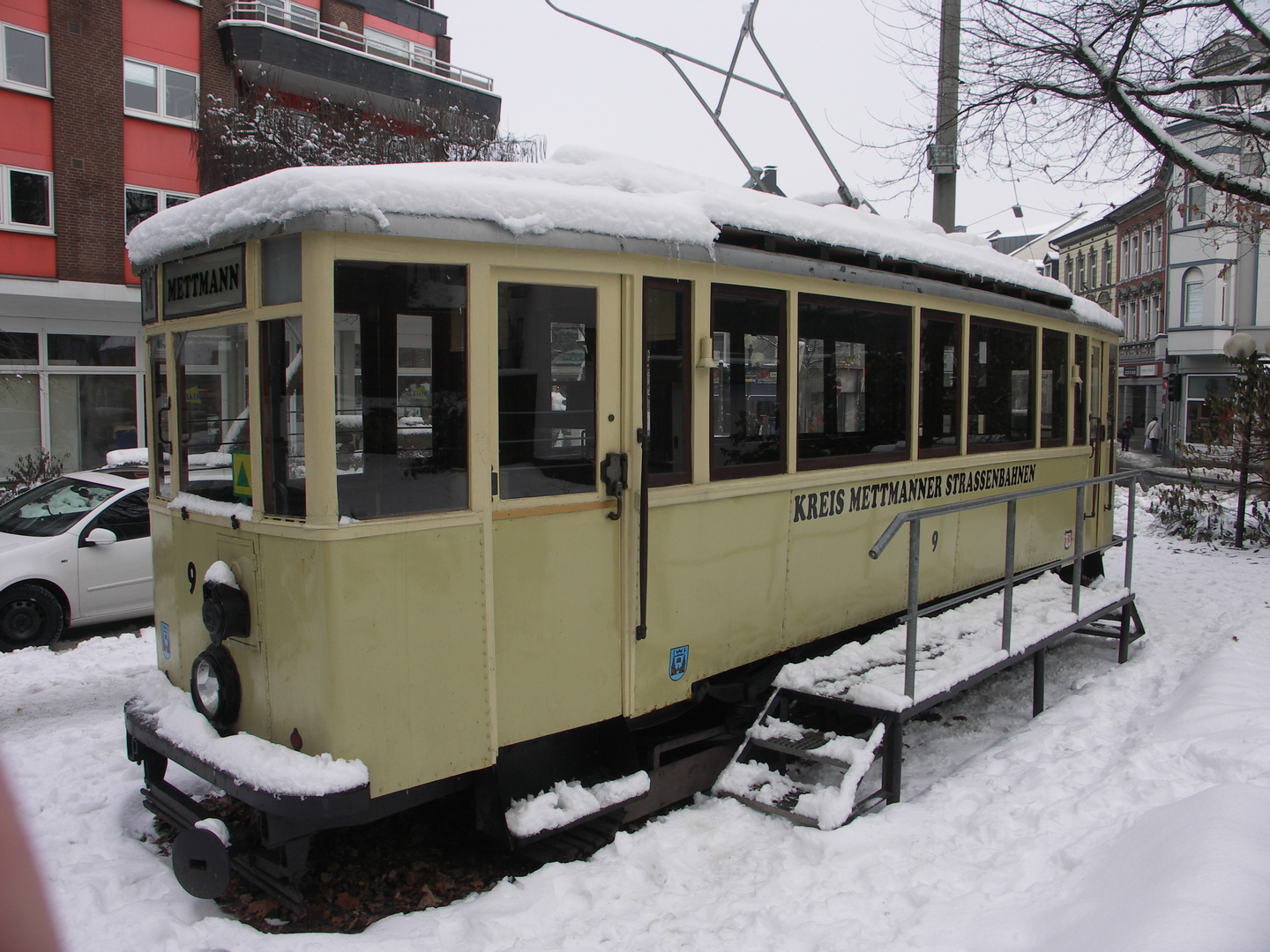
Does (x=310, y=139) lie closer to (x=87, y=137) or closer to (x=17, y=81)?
(x=87, y=137)

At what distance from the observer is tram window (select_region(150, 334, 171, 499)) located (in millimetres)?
4602

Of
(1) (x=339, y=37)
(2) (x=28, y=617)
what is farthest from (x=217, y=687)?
(1) (x=339, y=37)

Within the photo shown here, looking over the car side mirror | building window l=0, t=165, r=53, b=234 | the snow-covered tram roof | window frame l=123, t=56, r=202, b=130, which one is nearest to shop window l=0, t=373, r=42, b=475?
building window l=0, t=165, r=53, b=234

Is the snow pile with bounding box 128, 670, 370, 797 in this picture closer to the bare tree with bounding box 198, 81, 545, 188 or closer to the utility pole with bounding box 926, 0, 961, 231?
the utility pole with bounding box 926, 0, 961, 231

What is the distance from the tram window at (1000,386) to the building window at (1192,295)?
36.5 meters

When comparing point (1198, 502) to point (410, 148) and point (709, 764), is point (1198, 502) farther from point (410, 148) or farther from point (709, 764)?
point (410, 148)

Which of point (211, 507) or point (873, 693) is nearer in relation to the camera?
point (211, 507)

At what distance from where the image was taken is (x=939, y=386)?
6.42m

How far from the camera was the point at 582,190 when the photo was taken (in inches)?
164

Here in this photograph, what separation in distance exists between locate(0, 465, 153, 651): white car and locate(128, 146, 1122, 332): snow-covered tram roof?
4829 mm

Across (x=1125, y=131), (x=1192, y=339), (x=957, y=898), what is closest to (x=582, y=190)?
(x=957, y=898)

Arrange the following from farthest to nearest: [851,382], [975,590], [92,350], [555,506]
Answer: [92,350]
[975,590]
[851,382]
[555,506]

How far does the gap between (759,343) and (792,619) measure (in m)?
1.53

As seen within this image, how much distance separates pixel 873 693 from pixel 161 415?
12.4 ft
